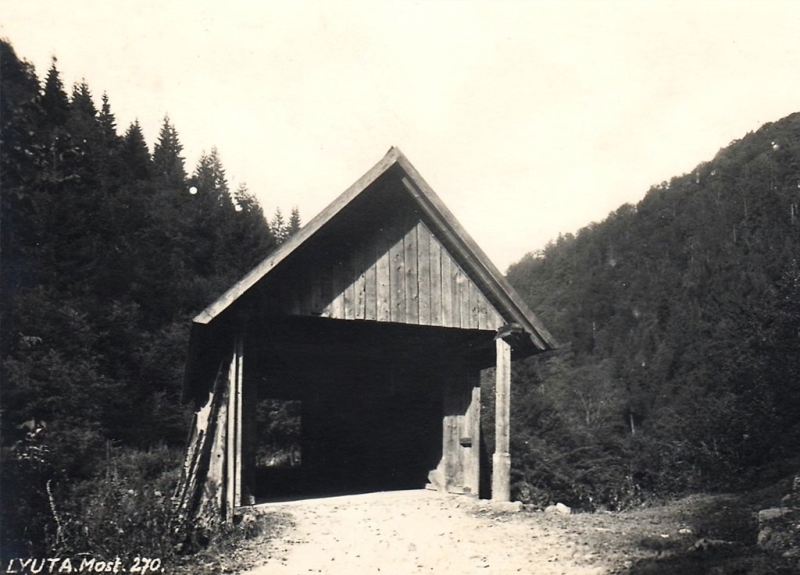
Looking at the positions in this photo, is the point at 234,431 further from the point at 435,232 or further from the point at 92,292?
the point at 92,292

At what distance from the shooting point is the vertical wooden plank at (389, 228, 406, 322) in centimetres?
1088

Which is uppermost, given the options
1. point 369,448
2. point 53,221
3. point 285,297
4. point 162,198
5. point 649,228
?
point 649,228

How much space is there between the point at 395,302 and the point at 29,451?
9.22 meters

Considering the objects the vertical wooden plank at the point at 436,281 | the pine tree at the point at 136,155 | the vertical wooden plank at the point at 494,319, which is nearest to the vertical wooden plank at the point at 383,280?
the vertical wooden plank at the point at 436,281

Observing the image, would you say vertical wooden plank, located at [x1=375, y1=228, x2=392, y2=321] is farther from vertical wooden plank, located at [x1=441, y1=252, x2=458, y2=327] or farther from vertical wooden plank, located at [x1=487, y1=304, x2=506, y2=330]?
vertical wooden plank, located at [x1=487, y1=304, x2=506, y2=330]

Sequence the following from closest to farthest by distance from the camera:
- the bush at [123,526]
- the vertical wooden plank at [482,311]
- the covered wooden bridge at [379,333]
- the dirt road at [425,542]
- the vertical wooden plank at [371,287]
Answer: the dirt road at [425,542] → the bush at [123,526] → the covered wooden bridge at [379,333] → the vertical wooden plank at [371,287] → the vertical wooden plank at [482,311]

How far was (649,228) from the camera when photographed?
262 ft

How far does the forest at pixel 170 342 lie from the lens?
1521 cm

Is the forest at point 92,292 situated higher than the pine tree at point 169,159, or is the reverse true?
the pine tree at point 169,159

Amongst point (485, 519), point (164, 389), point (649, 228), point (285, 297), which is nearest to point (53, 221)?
point (164, 389)

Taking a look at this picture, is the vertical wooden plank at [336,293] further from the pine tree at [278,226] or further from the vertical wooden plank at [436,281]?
the pine tree at [278,226]

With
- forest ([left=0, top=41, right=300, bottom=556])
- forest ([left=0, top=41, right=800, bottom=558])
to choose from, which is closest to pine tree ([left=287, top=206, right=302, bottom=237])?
forest ([left=0, top=41, right=800, bottom=558])

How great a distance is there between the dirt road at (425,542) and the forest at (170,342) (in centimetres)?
177

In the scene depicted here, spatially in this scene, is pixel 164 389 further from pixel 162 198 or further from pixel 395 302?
pixel 395 302
